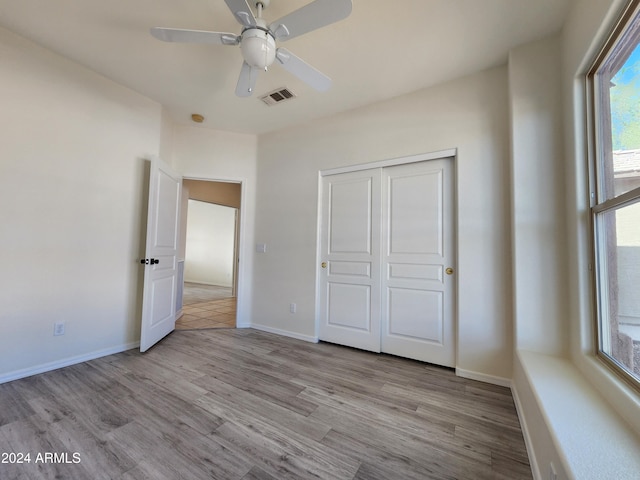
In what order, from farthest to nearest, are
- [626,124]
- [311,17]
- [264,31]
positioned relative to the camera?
[264,31] < [311,17] < [626,124]

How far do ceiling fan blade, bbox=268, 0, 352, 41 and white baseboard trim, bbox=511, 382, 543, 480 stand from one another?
238 cm

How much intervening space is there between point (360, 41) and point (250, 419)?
275 cm

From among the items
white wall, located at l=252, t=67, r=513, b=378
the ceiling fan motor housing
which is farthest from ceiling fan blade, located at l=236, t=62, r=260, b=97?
white wall, located at l=252, t=67, r=513, b=378

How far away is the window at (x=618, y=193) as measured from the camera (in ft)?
3.84

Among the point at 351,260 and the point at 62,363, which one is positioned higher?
the point at 351,260

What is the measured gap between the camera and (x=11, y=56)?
2.06m

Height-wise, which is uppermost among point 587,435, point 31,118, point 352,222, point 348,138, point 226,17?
point 226,17

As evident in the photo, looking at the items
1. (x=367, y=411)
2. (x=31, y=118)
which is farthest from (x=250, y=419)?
(x=31, y=118)

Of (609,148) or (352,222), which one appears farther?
(352,222)

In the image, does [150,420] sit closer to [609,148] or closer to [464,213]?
[464,213]

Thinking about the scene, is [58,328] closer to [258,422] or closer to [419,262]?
[258,422]

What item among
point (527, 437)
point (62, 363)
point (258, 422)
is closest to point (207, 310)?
point (62, 363)

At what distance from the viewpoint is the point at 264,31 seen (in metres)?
1.57

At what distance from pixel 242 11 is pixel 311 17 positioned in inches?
14.6
